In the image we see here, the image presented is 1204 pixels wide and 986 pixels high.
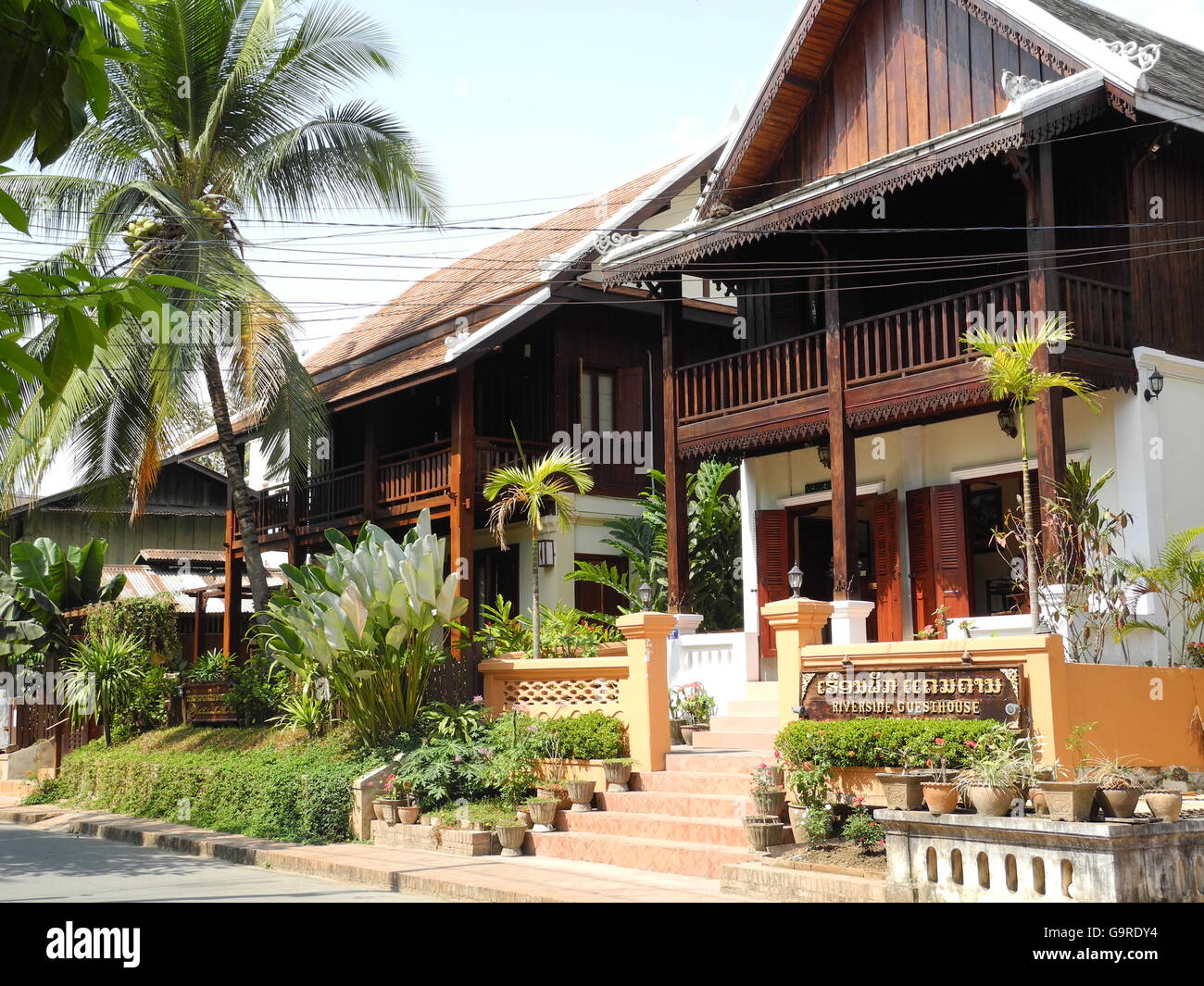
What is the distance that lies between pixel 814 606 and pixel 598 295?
10.4 metres

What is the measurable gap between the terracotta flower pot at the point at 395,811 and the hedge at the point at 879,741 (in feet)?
12.8

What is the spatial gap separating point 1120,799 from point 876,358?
706 centimetres

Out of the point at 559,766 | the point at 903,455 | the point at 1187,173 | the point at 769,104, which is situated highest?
the point at 769,104

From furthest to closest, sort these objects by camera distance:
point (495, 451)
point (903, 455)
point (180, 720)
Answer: point (495, 451) < point (180, 720) < point (903, 455)

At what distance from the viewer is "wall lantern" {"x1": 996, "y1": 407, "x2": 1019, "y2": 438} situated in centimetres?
1309

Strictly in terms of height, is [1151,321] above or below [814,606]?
above

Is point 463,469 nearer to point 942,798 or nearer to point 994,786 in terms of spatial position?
point 942,798

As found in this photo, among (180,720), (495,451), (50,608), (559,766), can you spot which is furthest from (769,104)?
(50,608)

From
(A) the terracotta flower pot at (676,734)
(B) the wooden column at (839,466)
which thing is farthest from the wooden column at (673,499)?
(B) the wooden column at (839,466)

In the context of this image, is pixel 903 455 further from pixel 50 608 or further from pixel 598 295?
pixel 50 608

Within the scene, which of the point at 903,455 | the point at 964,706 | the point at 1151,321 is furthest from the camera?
the point at 903,455

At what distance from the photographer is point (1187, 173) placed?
542 inches

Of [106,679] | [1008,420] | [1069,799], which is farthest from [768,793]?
[106,679]

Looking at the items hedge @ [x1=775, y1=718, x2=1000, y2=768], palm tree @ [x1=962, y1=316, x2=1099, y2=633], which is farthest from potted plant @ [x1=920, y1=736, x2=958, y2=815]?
palm tree @ [x1=962, y1=316, x2=1099, y2=633]
